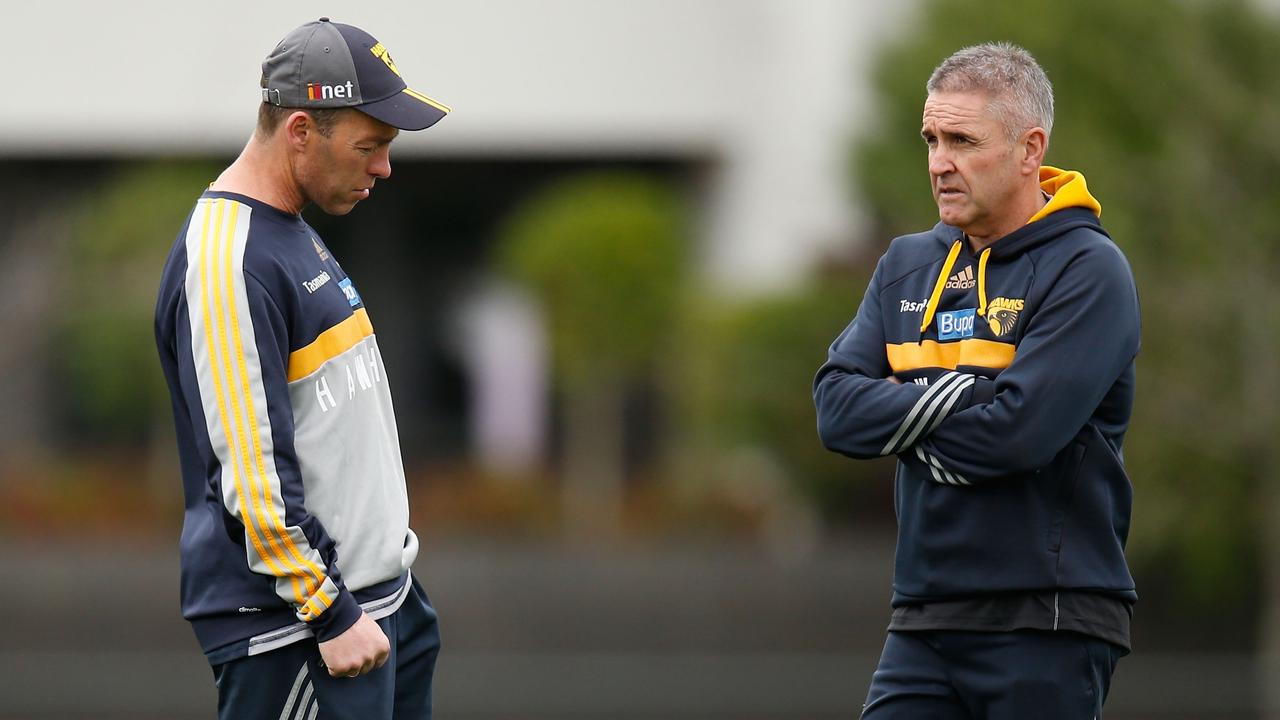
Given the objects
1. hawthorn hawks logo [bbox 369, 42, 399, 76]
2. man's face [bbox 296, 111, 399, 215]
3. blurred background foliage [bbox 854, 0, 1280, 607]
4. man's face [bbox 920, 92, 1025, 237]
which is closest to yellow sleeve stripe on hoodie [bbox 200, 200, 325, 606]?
man's face [bbox 296, 111, 399, 215]

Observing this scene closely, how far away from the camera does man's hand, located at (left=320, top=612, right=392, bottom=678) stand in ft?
11.8

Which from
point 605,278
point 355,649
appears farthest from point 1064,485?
point 605,278

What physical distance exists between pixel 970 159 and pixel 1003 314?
1.20ft

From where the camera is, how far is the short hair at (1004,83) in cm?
381

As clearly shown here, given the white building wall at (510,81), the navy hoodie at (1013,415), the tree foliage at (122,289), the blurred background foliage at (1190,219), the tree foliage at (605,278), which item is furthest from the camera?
the white building wall at (510,81)

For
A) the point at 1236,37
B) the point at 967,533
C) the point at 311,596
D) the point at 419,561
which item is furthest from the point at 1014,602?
the point at 419,561

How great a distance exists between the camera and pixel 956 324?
3.89 metres

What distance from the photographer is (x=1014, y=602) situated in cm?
373

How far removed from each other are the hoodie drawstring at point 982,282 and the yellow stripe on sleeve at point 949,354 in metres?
0.07

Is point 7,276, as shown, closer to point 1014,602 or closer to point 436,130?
point 436,130

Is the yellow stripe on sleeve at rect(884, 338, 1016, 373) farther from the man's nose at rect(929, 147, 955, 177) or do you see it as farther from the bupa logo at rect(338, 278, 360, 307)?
the bupa logo at rect(338, 278, 360, 307)

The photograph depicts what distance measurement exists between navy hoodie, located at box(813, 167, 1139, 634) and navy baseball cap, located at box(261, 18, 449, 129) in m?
1.23

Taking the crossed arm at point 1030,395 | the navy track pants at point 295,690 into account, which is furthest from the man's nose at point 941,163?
the navy track pants at point 295,690

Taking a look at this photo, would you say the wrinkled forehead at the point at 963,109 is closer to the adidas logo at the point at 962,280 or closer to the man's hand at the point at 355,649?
the adidas logo at the point at 962,280
